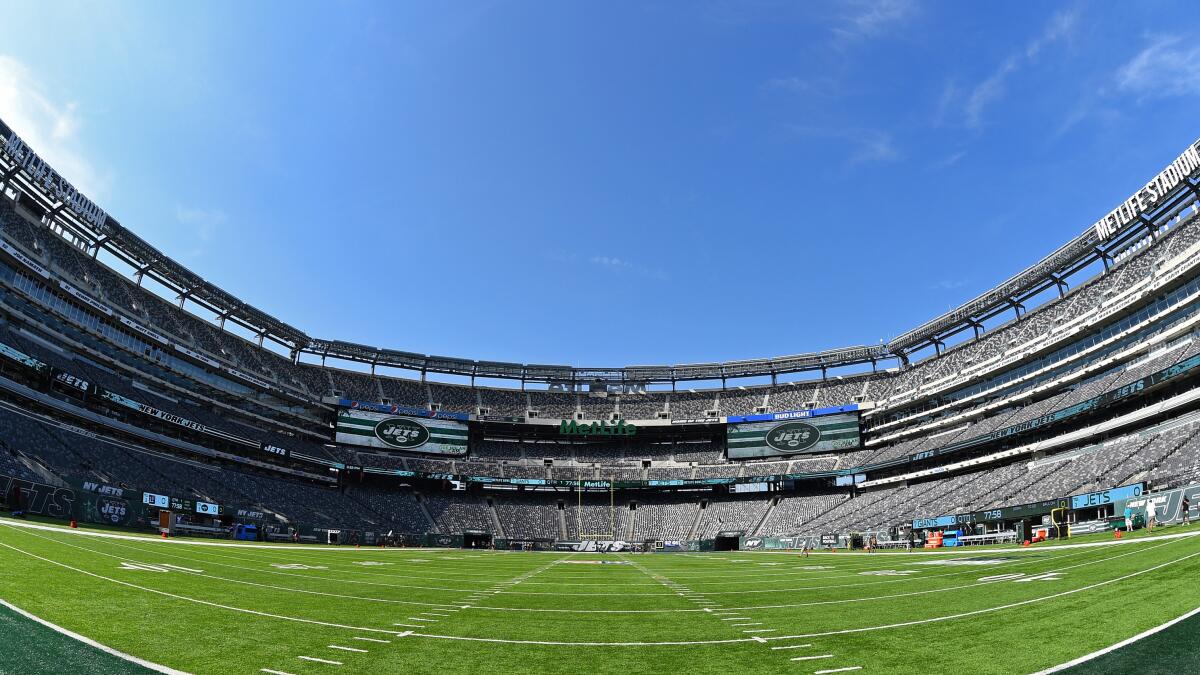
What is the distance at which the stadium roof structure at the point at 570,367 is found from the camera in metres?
48.0

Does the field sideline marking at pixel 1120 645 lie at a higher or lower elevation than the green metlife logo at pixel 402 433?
lower

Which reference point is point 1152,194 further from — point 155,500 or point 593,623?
point 155,500

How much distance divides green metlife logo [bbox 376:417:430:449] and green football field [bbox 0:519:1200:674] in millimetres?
62078

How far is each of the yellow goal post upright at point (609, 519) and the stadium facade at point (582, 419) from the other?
39 centimetres

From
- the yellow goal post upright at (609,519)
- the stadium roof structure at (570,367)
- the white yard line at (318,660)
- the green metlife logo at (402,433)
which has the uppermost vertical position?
the stadium roof structure at (570,367)

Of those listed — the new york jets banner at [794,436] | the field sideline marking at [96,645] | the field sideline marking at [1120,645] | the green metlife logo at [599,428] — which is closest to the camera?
the field sideline marking at [96,645]

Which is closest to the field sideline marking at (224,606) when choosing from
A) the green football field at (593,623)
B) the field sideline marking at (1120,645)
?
the green football field at (593,623)

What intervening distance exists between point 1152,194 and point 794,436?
42.4 m

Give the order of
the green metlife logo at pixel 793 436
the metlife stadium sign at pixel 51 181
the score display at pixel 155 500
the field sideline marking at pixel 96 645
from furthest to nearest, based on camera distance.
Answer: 1. the green metlife logo at pixel 793 436
2. the metlife stadium sign at pixel 51 181
3. the score display at pixel 155 500
4. the field sideline marking at pixel 96 645

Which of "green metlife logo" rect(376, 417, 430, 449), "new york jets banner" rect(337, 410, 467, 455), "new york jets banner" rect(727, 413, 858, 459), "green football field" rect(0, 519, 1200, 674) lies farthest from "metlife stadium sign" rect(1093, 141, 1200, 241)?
"green metlife logo" rect(376, 417, 430, 449)

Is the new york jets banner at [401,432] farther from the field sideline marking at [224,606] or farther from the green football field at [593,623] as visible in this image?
the field sideline marking at [224,606]

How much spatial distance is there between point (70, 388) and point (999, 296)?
8593 centimetres

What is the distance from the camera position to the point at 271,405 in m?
71.1

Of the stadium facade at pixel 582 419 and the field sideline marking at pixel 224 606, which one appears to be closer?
the field sideline marking at pixel 224 606
